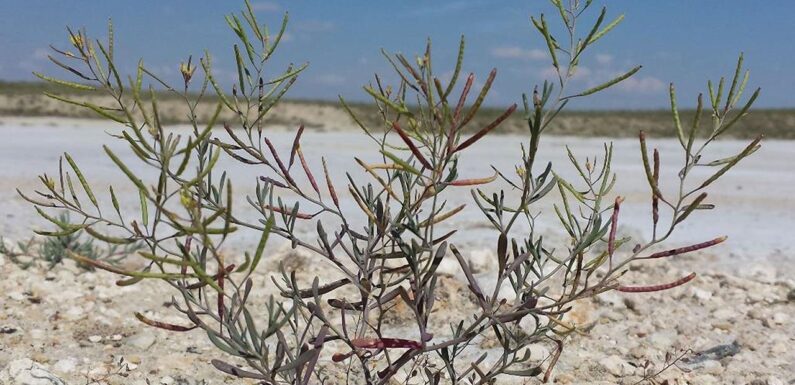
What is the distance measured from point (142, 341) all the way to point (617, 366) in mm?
1862

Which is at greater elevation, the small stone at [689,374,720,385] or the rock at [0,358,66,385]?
the rock at [0,358,66,385]

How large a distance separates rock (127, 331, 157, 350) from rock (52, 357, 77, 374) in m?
0.29

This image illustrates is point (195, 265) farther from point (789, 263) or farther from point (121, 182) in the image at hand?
point (121, 182)

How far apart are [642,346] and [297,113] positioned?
35.5 meters

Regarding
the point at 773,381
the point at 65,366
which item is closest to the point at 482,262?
the point at 773,381

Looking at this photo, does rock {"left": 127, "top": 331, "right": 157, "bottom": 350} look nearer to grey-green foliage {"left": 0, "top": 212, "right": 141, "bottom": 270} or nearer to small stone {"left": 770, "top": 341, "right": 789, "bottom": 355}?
grey-green foliage {"left": 0, "top": 212, "right": 141, "bottom": 270}

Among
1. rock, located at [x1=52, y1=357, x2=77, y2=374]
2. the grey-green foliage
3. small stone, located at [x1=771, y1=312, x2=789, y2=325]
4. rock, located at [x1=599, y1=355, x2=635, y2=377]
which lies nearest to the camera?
rock, located at [x1=52, y1=357, x2=77, y2=374]

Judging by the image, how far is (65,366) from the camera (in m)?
2.67

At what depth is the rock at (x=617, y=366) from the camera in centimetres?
277

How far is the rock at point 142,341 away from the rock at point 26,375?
1.98 feet

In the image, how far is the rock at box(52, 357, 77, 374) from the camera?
8.64 ft

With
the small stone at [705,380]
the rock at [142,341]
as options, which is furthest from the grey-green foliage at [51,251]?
the small stone at [705,380]

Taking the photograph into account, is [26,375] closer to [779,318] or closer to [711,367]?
[711,367]

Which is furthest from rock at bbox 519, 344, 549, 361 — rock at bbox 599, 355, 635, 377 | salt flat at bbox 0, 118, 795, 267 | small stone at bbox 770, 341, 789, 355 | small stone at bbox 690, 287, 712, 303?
salt flat at bbox 0, 118, 795, 267
